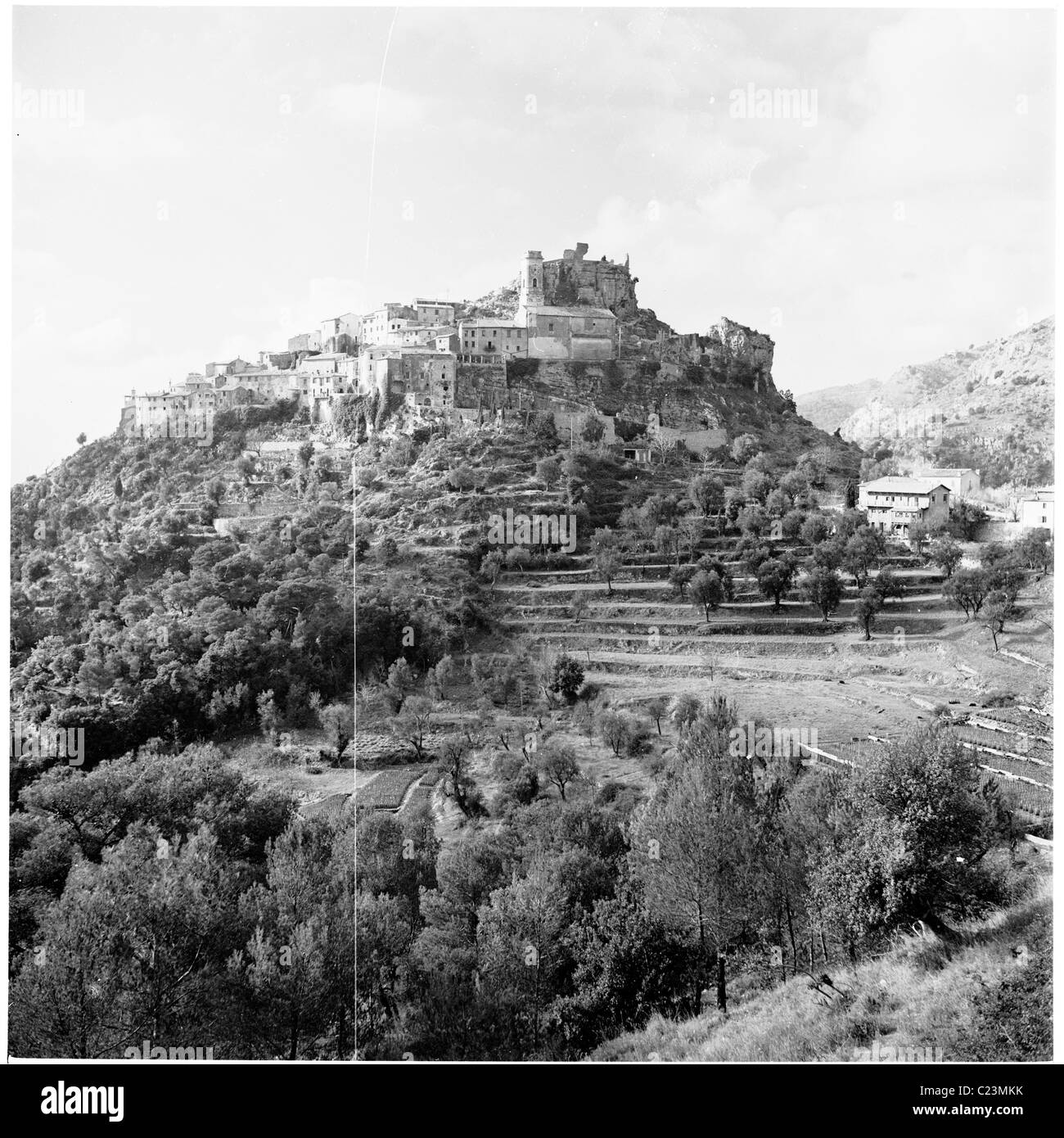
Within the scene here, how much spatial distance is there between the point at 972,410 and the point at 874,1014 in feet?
22.7

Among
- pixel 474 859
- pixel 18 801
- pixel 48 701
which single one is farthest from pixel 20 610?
pixel 474 859

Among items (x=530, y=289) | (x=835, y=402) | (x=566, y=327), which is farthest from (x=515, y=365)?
(x=835, y=402)

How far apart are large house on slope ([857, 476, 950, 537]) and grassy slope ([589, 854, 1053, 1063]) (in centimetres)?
479

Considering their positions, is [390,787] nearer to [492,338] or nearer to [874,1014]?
[874,1014]

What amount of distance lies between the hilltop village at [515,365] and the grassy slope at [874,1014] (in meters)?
7.02

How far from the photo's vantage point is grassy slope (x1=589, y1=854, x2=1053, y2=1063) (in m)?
4.62

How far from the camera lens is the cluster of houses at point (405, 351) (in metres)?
10.8

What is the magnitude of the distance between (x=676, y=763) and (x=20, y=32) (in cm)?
667

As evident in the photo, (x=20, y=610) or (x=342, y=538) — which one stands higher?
(x=342, y=538)

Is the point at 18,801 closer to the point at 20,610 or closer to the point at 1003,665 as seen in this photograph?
the point at 20,610

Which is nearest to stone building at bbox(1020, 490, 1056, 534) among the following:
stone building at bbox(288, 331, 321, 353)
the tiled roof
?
the tiled roof

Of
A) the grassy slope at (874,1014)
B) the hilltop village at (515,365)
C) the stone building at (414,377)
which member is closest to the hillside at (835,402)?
the hilltop village at (515,365)

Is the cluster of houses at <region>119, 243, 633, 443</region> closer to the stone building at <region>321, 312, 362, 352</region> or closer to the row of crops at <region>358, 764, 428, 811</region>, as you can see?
the stone building at <region>321, 312, 362, 352</region>

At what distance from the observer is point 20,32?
18.9ft
